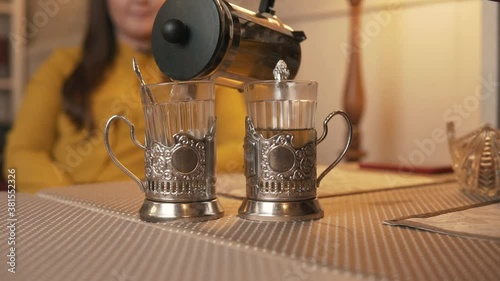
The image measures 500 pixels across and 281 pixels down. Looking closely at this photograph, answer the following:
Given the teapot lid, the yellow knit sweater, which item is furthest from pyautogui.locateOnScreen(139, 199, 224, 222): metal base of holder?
the yellow knit sweater

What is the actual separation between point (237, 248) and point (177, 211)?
0.42 ft

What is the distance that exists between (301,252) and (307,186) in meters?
0.15

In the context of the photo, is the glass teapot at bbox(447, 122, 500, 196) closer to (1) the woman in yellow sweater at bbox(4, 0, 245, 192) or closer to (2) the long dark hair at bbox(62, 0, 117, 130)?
(1) the woman in yellow sweater at bbox(4, 0, 245, 192)

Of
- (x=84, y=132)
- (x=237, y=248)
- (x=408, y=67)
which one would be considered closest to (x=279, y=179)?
(x=237, y=248)

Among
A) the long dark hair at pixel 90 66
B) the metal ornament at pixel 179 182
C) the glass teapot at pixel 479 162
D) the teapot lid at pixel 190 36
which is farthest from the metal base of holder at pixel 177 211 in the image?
the long dark hair at pixel 90 66

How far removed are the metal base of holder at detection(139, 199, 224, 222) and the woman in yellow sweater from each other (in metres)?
0.79

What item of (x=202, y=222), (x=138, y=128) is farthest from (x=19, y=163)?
(x=202, y=222)

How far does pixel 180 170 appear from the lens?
0.59 meters

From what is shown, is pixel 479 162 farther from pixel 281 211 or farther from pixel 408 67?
pixel 408 67

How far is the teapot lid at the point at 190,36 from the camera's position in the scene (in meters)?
0.60

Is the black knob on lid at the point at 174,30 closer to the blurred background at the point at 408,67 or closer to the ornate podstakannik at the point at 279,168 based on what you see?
the ornate podstakannik at the point at 279,168

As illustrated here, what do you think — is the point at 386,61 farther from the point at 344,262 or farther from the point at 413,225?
the point at 344,262

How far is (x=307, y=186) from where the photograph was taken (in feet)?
1.96

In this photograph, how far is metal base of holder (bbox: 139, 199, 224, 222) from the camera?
1.92 ft
